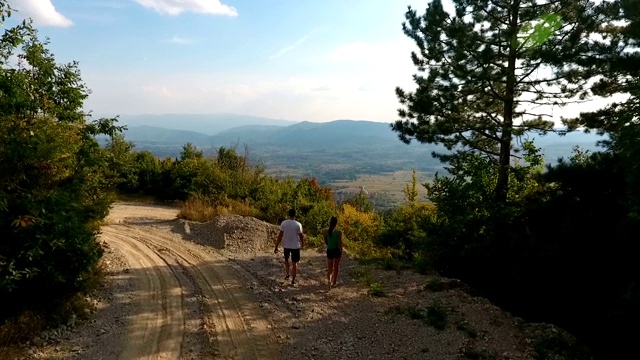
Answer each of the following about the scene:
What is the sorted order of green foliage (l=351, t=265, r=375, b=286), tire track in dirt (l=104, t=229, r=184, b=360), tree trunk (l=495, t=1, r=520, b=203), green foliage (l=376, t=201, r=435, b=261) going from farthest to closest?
green foliage (l=376, t=201, r=435, b=261) < tree trunk (l=495, t=1, r=520, b=203) < green foliage (l=351, t=265, r=375, b=286) < tire track in dirt (l=104, t=229, r=184, b=360)

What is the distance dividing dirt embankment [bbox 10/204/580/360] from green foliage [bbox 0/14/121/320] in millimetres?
1087

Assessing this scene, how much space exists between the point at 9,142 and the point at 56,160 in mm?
1365

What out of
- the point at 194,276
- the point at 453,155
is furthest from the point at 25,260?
the point at 453,155

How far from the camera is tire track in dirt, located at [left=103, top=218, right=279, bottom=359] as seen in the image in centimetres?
707

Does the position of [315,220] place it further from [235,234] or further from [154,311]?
[154,311]

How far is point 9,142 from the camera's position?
720cm

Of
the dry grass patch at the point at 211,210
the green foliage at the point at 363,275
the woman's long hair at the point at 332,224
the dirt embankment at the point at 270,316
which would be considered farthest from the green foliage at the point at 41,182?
the dry grass patch at the point at 211,210

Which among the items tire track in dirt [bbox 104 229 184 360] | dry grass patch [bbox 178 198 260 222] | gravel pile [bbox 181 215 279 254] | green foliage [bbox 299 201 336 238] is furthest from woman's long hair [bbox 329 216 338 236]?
dry grass patch [bbox 178 198 260 222]

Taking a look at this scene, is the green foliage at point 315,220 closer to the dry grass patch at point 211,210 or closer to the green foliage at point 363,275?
the dry grass patch at point 211,210

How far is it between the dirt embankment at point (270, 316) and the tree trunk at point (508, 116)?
11.4ft

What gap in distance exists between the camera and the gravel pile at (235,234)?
1446 centimetres

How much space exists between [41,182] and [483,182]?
1118 centimetres

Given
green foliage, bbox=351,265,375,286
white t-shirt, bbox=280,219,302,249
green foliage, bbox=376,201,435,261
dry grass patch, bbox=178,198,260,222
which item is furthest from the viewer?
dry grass patch, bbox=178,198,260,222

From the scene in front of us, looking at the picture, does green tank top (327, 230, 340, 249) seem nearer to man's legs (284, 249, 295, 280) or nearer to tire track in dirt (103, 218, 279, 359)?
man's legs (284, 249, 295, 280)
